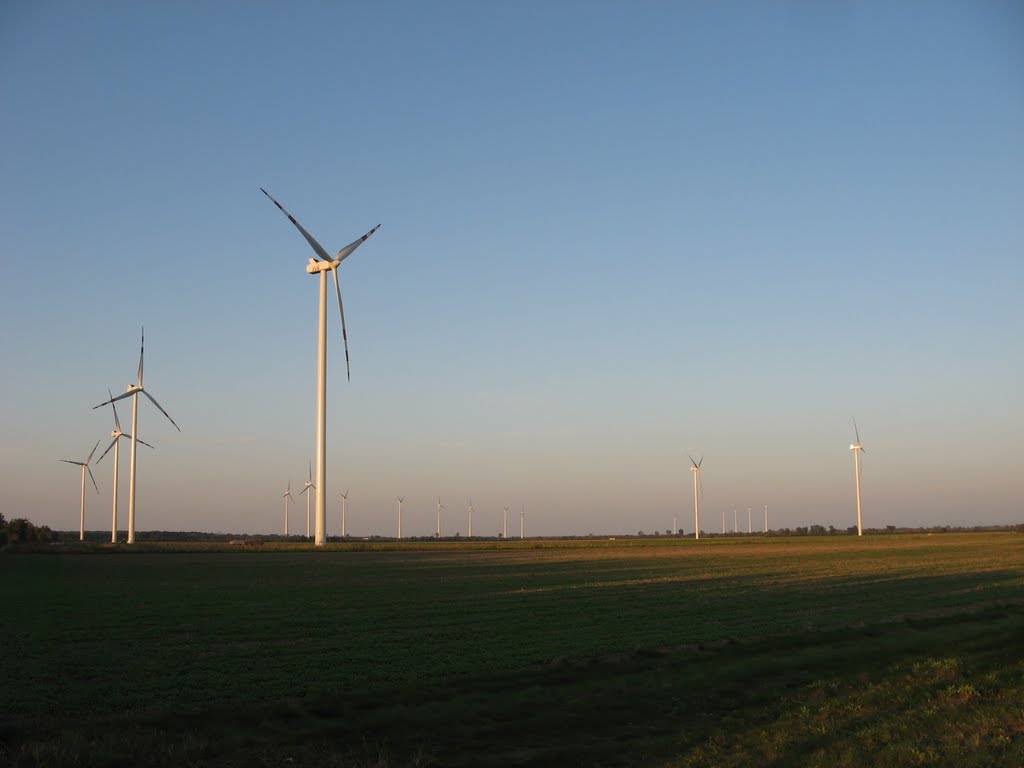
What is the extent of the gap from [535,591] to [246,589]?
48.2 ft

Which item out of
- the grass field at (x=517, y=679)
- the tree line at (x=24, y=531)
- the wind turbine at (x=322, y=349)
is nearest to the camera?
the grass field at (x=517, y=679)

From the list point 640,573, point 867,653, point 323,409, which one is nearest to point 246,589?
point 640,573

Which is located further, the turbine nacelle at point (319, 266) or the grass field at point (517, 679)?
the turbine nacelle at point (319, 266)

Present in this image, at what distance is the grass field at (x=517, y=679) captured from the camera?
14562 millimetres

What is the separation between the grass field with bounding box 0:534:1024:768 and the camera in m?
14.6

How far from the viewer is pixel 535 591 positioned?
141 ft

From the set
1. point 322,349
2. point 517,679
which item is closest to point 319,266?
point 322,349

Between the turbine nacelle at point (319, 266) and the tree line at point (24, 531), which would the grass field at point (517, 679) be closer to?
the turbine nacelle at point (319, 266)

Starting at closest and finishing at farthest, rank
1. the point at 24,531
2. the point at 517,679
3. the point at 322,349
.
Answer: the point at 517,679
the point at 322,349
the point at 24,531

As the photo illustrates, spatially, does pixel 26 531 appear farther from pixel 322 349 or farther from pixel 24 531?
pixel 322 349

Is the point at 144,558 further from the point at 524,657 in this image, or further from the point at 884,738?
the point at 884,738

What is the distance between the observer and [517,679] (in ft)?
66.2

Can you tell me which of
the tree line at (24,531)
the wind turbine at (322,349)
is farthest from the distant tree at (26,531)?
the wind turbine at (322,349)

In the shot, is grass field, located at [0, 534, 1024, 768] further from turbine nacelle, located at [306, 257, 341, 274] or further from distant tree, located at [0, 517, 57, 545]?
distant tree, located at [0, 517, 57, 545]
